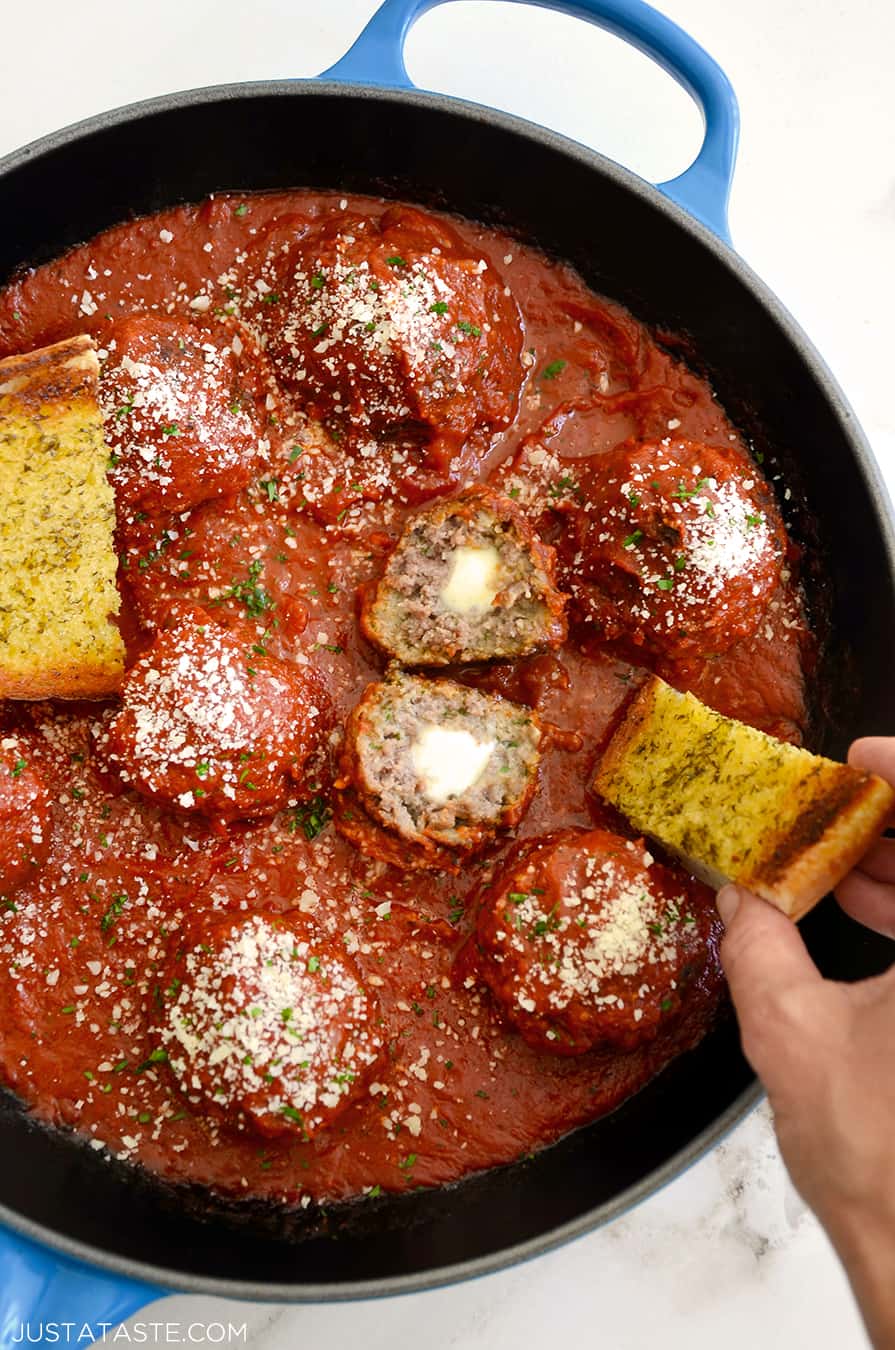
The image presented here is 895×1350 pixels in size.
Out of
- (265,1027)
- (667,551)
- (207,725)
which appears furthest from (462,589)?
(265,1027)

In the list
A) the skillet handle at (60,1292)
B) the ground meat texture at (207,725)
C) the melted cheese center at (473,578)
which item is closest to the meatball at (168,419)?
the ground meat texture at (207,725)

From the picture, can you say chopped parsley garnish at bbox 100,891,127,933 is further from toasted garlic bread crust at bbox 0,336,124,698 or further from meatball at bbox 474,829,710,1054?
meatball at bbox 474,829,710,1054

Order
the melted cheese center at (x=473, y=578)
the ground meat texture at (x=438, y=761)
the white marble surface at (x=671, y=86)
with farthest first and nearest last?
the white marble surface at (x=671, y=86), the melted cheese center at (x=473, y=578), the ground meat texture at (x=438, y=761)

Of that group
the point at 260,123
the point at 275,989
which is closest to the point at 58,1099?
the point at 275,989

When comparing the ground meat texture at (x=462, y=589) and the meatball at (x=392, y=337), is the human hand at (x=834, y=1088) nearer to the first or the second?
the ground meat texture at (x=462, y=589)

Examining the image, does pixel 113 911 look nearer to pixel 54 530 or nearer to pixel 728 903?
pixel 54 530

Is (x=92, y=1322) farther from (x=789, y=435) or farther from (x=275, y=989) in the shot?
(x=789, y=435)

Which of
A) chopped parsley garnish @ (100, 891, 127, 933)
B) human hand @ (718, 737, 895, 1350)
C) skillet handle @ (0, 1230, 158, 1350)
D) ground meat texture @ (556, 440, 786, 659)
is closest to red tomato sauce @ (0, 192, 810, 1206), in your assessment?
chopped parsley garnish @ (100, 891, 127, 933)
